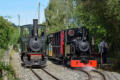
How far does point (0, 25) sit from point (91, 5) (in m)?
8.34

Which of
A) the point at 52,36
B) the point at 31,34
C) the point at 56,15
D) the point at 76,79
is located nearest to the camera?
the point at 76,79

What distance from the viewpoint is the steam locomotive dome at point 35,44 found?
17.1m

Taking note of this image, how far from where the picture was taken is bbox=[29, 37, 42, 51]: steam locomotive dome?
17058 mm

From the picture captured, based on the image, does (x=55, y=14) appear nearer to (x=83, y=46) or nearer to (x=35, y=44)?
(x=35, y=44)

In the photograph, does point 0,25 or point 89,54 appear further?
point 0,25

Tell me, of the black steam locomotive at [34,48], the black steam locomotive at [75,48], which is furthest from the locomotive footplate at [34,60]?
the black steam locomotive at [75,48]

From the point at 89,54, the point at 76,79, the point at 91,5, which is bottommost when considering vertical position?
the point at 76,79

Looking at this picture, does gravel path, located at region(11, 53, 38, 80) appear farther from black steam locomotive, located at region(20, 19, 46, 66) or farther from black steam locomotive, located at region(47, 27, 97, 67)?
black steam locomotive, located at region(47, 27, 97, 67)

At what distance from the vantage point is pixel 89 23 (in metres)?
20.2

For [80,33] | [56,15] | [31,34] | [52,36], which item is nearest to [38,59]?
[31,34]

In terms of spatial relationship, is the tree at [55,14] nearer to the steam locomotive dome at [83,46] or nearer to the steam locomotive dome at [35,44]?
the steam locomotive dome at [35,44]

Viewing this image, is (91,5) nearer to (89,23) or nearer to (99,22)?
(99,22)

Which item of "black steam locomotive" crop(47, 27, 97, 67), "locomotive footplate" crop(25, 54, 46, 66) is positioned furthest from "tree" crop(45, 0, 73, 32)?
"locomotive footplate" crop(25, 54, 46, 66)

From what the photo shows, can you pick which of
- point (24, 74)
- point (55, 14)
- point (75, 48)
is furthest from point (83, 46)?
point (55, 14)
